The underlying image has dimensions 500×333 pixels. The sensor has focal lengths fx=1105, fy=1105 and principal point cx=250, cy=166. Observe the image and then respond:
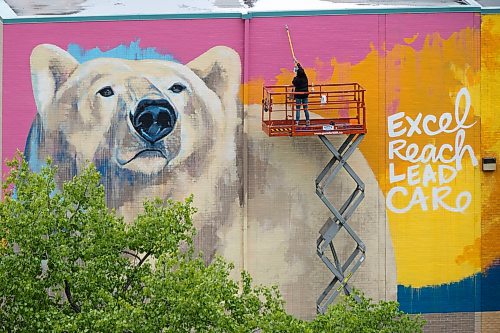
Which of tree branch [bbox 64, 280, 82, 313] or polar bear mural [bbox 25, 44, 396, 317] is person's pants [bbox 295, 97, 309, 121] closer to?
polar bear mural [bbox 25, 44, 396, 317]

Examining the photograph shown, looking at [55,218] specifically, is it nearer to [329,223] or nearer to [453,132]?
[329,223]

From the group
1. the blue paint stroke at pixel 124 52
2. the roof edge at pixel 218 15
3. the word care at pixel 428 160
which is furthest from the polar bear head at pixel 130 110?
the word care at pixel 428 160

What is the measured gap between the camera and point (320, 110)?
27719 millimetres

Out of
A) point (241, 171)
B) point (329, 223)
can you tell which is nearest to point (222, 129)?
point (241, 171)

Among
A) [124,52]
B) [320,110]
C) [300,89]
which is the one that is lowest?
[320,110]

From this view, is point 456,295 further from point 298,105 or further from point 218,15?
point 218,15

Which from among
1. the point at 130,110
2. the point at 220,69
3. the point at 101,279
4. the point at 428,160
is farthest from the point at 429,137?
the point at 101,279

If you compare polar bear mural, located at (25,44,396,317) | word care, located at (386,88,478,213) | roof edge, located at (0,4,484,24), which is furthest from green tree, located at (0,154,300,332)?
word care, located at (386,88,478,213)

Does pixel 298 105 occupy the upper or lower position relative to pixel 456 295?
upper

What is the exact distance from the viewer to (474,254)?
1102 inches

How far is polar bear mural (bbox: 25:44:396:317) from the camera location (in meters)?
27.8

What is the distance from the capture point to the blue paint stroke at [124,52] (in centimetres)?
2775

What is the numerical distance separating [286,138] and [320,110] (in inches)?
43.6

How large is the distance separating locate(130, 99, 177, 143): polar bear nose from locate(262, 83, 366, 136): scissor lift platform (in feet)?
8.13
